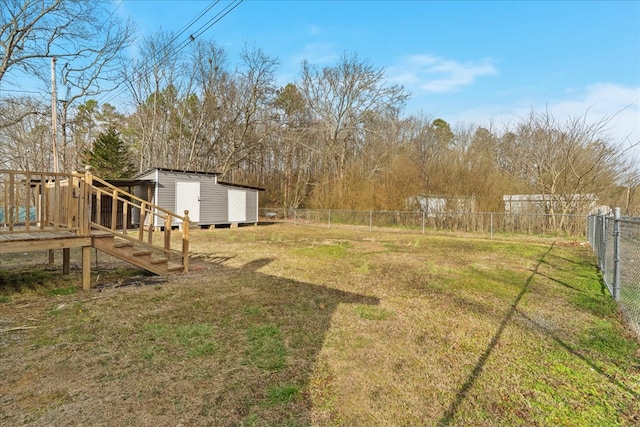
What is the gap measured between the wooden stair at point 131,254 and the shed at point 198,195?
918 centimetres

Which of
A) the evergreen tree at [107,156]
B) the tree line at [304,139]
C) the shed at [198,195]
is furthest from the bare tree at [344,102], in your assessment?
the evergreen tree at [107,156]

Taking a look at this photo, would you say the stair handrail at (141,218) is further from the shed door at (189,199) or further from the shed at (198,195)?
the shed door at (189,199)

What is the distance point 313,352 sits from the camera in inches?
114

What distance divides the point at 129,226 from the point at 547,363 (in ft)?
57.8

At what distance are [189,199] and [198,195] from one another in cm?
46

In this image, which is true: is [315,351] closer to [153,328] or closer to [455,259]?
[153,328]

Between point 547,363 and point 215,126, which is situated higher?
point 215,126

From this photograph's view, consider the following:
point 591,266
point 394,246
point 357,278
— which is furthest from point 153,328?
point 591,266

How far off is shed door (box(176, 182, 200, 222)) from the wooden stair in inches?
379

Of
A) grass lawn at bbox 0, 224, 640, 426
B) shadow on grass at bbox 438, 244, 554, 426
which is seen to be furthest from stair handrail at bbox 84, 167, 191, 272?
shadow on grass at bbox 438, 244, 554, 426

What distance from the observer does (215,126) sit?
985 inches

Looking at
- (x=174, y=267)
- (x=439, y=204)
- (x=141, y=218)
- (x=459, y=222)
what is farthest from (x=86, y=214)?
(x=439, y=204)

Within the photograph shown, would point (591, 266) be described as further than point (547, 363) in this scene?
Yes

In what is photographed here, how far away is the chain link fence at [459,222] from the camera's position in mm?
13055
